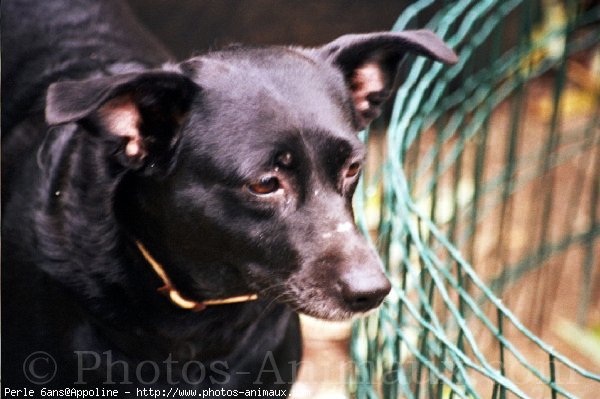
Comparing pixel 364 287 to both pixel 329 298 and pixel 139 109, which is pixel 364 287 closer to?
pixel 329 298

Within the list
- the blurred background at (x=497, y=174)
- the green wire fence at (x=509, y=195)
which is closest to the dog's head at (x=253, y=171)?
the green wire fence at (x=509, y=195)

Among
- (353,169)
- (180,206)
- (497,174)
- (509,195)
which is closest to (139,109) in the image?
(180,206)

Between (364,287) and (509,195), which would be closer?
(364,287)

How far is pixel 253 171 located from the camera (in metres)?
1.55

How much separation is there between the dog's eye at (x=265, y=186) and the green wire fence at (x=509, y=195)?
1.43 feet

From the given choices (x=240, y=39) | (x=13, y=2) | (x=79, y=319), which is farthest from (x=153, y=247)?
(x=240, y=39)

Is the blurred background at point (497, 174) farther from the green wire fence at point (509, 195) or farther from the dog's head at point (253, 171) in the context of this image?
the dog's head at point (253, 171)

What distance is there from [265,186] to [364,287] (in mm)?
239

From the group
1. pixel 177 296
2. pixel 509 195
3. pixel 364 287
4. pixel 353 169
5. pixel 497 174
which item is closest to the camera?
pixel 364 287

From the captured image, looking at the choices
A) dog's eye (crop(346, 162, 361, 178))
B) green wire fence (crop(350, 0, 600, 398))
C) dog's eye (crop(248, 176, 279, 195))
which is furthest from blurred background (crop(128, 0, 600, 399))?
dog's eye (crop(248, 176, 279, 195))

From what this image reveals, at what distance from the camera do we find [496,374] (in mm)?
1416

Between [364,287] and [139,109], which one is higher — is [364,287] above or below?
below

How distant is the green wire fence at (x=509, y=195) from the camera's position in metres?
2.24

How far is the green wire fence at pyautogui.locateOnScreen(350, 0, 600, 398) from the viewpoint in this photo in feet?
7.34
